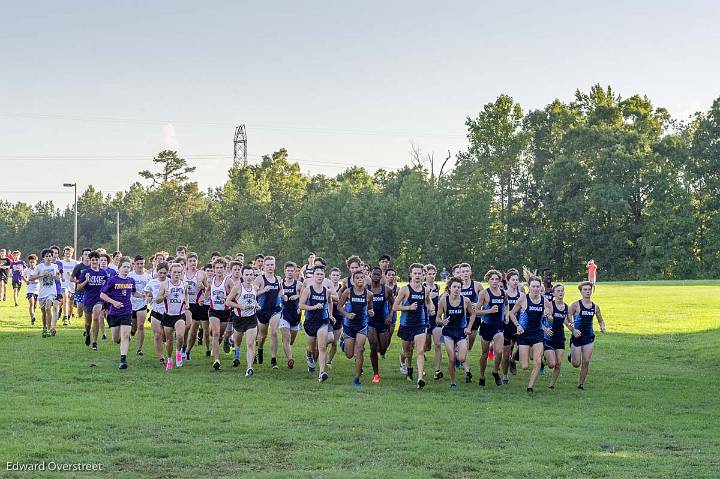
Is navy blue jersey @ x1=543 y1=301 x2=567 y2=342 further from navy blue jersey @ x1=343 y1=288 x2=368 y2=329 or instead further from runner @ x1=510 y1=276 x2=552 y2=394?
navy blue jersey @ x1=343 y1=288 x2=368 y2=329

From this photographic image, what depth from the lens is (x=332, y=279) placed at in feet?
55.3

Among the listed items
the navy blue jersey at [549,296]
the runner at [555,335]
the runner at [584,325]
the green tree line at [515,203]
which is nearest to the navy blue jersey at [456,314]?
the runner at [555,335]

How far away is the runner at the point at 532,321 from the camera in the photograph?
619 inches

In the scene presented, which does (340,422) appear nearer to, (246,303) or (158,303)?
(246,303)

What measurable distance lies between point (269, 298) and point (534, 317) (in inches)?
205

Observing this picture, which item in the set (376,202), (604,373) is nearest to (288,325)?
(604,373)

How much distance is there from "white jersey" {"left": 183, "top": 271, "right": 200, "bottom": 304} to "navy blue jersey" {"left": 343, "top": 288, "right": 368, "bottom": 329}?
12.3 ft

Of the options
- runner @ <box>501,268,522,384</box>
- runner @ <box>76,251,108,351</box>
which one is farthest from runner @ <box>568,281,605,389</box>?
runner @ <box>76,251,108,351</box>

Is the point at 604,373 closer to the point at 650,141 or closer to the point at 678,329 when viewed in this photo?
the point at 678,329

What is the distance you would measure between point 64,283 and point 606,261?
6206 cm

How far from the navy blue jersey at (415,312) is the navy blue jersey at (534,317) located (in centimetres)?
176

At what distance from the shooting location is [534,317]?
15.7 metres

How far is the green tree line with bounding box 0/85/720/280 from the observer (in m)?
76.7

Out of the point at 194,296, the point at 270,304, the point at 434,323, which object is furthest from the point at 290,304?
the point at 434,323
